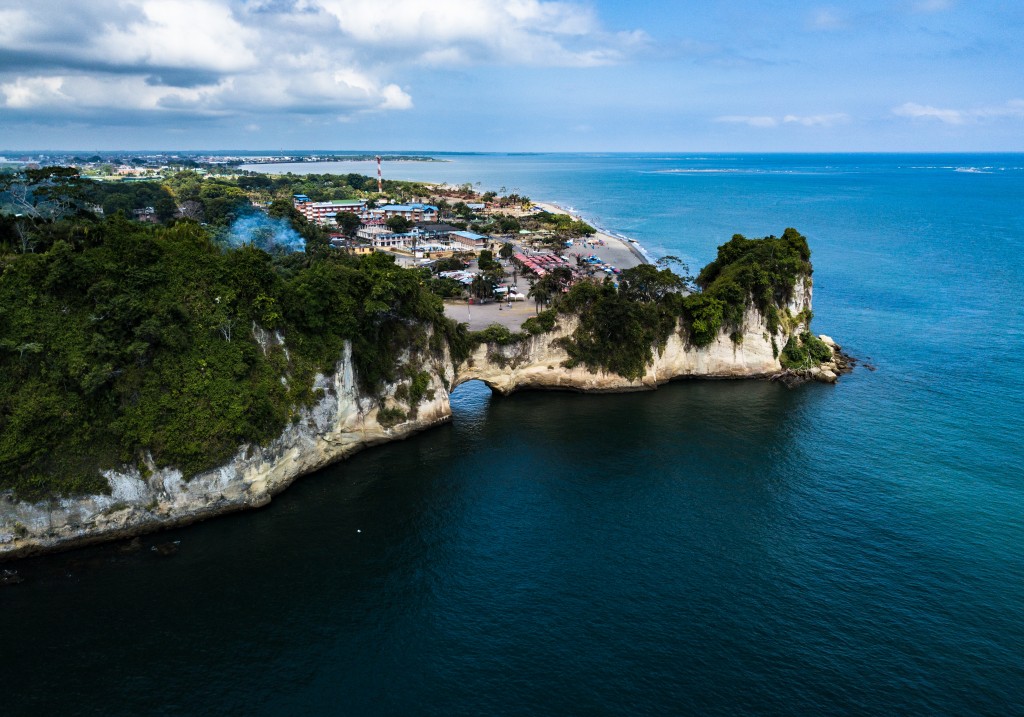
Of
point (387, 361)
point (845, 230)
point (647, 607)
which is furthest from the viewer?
point (845, 230)

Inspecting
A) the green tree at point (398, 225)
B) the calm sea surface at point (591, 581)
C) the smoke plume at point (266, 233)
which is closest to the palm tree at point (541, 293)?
the calm sea surface at point (591, 581)

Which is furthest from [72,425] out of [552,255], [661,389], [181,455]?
[552,255]

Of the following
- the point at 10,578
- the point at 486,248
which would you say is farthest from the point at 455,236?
the point at 10,578

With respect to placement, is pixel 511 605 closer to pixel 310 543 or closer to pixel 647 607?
pixel 647 607

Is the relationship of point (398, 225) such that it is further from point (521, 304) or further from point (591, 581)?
point (591, 581)

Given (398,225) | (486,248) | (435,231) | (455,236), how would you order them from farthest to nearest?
(435,231), (455,236), (398,225), (486,248)
